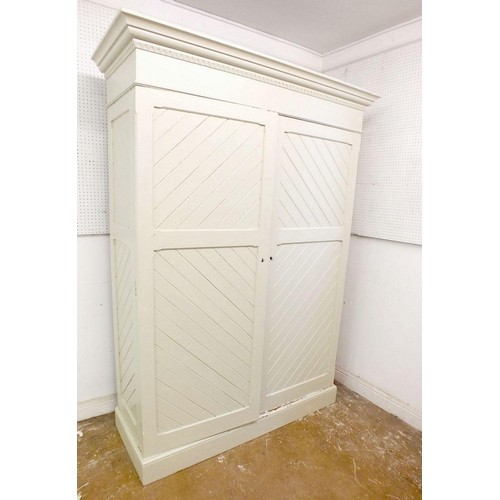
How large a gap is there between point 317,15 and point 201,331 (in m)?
2.13

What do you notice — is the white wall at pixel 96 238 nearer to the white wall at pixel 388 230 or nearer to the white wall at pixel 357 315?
the white wall at pixel 357 315

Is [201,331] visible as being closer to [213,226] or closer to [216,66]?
[213,226]

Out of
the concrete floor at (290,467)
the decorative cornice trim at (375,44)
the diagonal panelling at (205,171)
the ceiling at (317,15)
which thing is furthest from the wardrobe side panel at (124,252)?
the decorative cornice trim at (375,44)

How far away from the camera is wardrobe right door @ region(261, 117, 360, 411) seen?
194 cm

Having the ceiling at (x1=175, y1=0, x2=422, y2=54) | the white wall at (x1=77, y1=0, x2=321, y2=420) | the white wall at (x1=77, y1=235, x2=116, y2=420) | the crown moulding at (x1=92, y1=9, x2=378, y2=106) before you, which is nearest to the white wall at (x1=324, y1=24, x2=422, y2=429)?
the ceiling at (x1=175, y1=0, x2=422, y2=54)

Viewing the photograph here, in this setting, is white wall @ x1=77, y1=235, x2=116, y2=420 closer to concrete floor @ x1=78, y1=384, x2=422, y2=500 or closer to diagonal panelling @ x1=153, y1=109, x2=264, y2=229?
concrete floor @ x1=78, y1=384, x2=422, y2=500

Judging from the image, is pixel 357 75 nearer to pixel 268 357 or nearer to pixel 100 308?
pixel 268 357

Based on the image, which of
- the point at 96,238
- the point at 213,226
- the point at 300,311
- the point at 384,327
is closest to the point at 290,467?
the point at 300,311

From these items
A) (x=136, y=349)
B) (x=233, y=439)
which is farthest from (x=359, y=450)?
(x=136, y=349)

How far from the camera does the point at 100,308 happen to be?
2127mm

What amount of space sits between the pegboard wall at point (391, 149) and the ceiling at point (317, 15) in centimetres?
20

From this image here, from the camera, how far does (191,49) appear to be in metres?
1.45

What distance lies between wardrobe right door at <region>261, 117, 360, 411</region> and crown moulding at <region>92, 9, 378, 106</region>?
23cm

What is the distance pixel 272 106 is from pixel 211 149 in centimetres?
43
